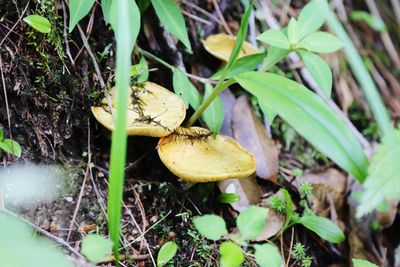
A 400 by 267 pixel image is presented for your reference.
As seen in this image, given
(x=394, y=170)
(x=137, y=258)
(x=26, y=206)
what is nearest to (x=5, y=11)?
(x=26, y=206)

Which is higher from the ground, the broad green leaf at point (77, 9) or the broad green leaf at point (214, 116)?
the broad green leaf at point (77, 9)

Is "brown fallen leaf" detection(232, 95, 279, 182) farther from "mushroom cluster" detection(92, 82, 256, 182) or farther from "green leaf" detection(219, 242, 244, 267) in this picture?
"green leaf" detection(219, 242, 244, 267)

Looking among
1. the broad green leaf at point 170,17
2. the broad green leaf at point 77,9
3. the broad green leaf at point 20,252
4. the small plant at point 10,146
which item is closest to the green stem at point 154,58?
the broad green leaf at point 170,17

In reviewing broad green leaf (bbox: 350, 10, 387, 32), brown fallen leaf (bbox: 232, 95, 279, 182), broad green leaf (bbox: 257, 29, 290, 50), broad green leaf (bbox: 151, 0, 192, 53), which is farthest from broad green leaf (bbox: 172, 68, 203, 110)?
broad green leaf (bbox: 350, 10, 387, 32)

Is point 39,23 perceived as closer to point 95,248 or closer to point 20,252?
point 95,248

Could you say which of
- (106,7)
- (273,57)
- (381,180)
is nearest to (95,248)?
(381,180)

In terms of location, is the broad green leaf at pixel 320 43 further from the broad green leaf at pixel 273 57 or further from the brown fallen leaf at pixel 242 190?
the brown fallen leaf at pixel 242 190
